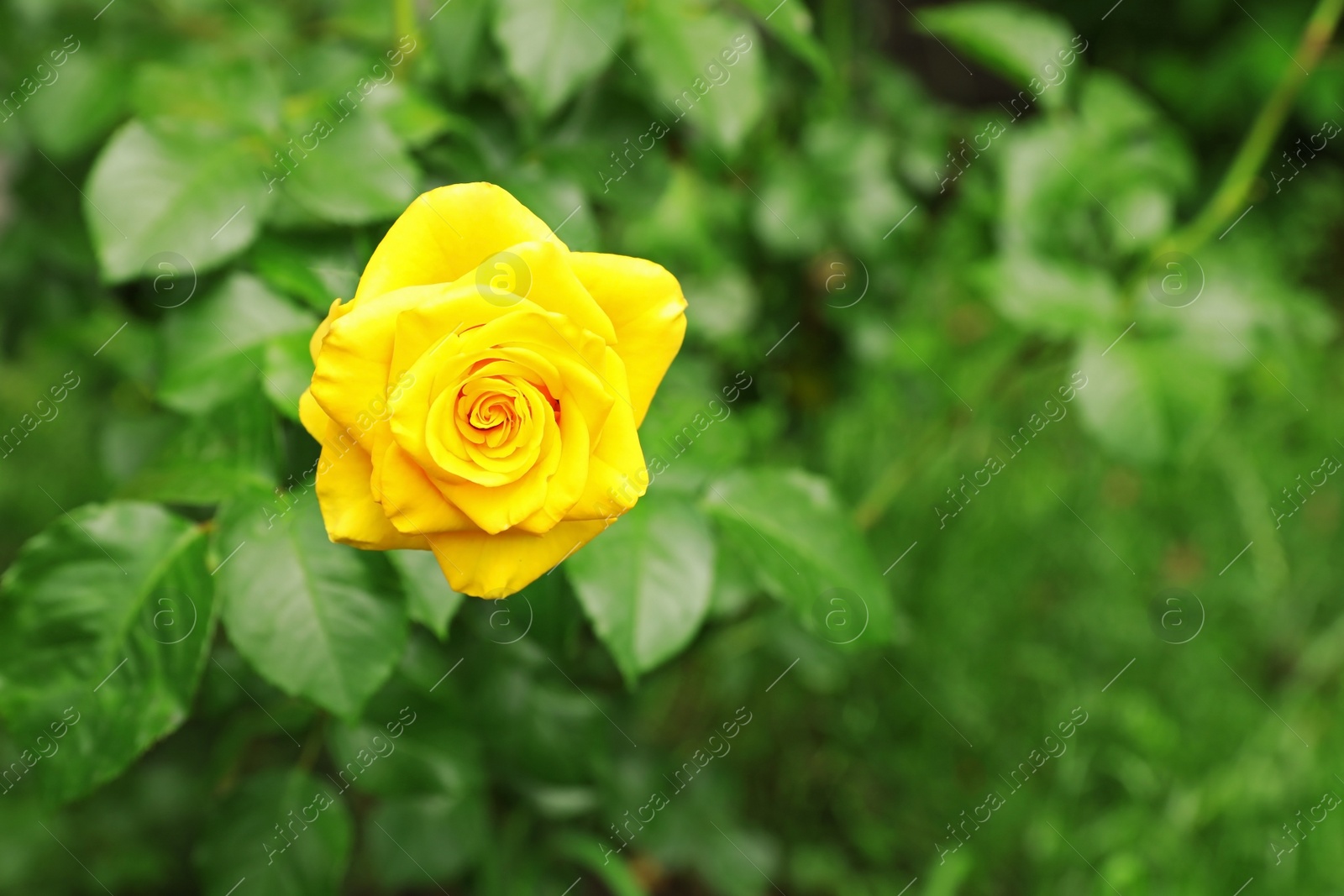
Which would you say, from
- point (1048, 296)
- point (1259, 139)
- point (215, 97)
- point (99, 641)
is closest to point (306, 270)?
point (215, 97)

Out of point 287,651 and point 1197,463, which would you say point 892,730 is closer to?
point 1197,463

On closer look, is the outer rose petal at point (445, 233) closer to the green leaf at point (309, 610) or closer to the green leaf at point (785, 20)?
the green leaf at point (309, 610)

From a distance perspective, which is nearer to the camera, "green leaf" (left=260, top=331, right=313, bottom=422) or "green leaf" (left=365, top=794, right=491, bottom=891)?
"green leaf" (left=260, top=331, right=313, bottom=422)

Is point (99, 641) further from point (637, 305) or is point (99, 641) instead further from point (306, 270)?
point (637, 305)

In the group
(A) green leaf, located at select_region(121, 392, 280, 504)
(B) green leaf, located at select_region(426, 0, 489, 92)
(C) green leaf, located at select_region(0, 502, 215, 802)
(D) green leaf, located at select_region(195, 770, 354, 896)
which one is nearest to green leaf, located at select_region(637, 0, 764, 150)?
(B) green leaf, located at select_region(426, 0, 489, 92)

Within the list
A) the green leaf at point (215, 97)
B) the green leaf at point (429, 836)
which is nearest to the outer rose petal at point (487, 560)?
the green leaf at point (215, 97)

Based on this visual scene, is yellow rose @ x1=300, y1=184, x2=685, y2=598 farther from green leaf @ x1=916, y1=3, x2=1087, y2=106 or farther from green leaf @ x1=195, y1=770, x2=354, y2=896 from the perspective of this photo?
green leaf @ x1=916, y1=3, x2=1087, y2=106
